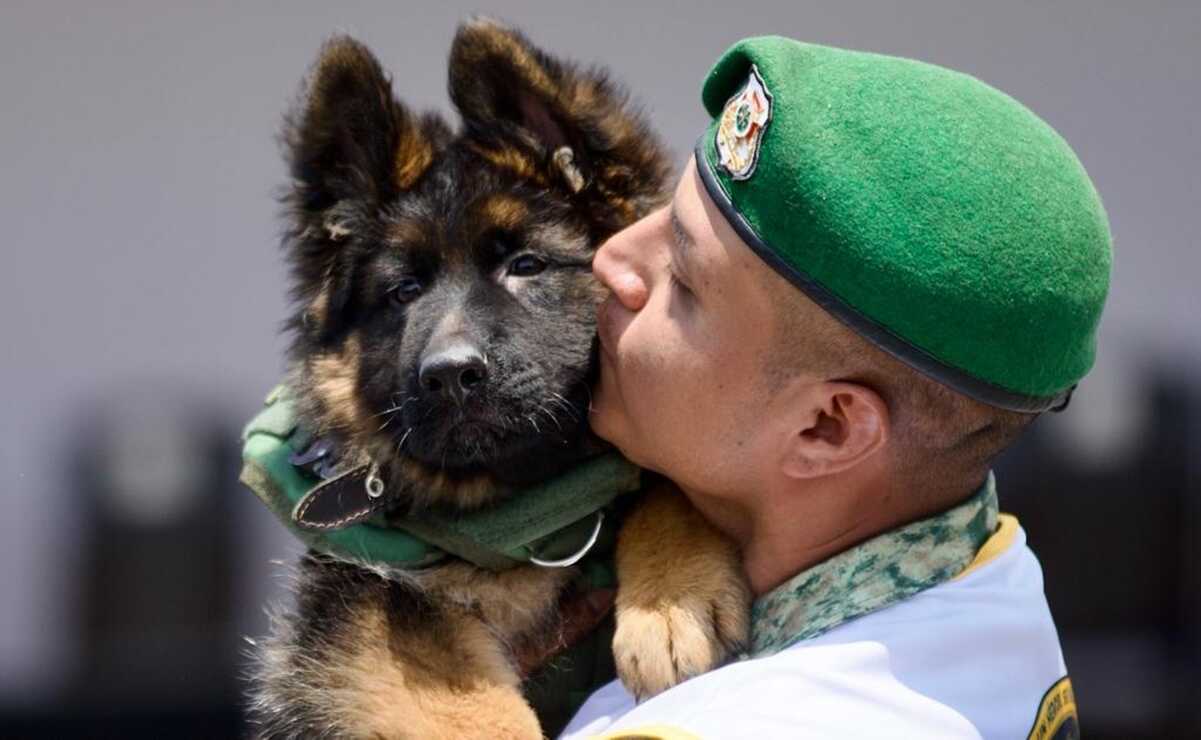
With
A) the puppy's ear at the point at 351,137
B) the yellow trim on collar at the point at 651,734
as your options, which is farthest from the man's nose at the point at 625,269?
the yellow trim on collar at the point at 651,734

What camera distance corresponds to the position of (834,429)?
7.73 feet

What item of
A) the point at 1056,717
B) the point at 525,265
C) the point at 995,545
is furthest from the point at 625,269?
the point at 1056,717

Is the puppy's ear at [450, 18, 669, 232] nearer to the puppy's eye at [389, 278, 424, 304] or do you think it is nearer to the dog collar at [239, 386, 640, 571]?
the puppy's eye at [389, 278, 424, 304]

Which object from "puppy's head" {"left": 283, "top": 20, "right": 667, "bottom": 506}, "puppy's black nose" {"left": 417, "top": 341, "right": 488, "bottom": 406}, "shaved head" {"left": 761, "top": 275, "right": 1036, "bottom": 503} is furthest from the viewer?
"puppy's head" {"left": 283, "top": 20, "right": 667, "bottom": 506}

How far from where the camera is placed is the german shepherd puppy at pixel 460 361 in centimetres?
261

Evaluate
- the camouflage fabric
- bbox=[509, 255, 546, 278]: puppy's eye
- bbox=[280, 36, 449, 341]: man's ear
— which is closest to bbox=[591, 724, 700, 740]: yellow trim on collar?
the camouflage fabric

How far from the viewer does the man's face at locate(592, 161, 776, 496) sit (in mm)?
2299

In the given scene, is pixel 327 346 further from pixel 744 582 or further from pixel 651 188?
pixel 744 582

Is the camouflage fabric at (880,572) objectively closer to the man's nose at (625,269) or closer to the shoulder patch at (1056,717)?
the shoulder patch at (1056,717)

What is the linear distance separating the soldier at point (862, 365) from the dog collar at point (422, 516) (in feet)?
0.64

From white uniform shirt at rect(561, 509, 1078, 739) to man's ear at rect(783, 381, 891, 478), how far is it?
222mm

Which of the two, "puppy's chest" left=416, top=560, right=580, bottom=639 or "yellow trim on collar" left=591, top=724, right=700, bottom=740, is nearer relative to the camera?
→ "yellow trim on collar" left=591, top=724, right=700, bottom=740

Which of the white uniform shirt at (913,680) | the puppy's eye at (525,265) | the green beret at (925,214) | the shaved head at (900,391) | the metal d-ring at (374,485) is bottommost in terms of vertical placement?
the metal d-ring at (374,485)

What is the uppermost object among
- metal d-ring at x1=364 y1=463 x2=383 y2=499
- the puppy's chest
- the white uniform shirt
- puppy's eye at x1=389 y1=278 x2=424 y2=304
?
puppy's eye at x1=389 y1=278 x2=424 y2=304
